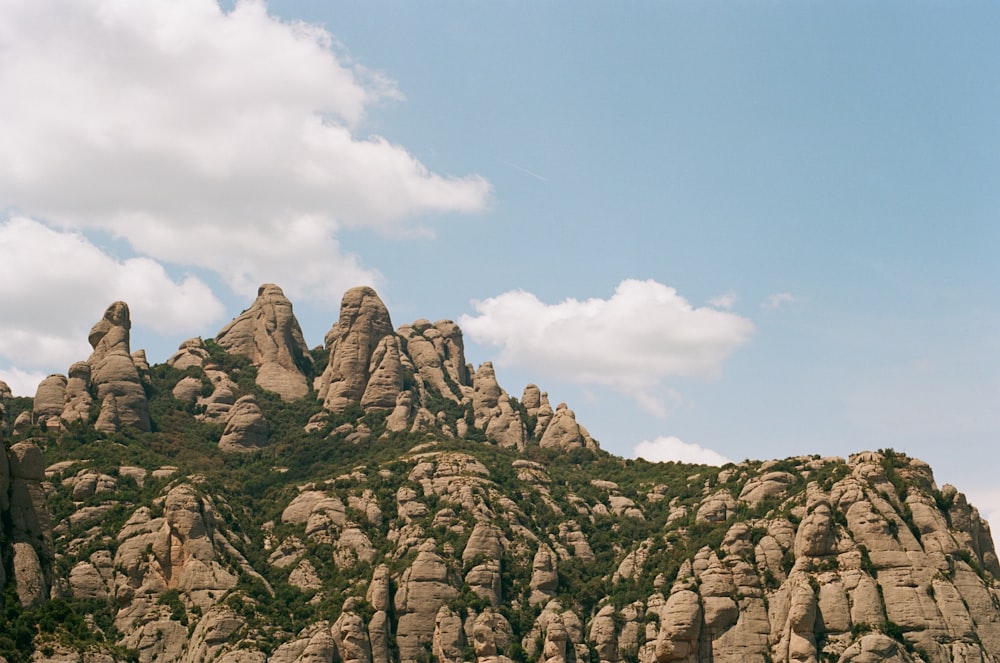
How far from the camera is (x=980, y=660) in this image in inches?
5118

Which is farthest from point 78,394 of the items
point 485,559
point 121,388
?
point 485,559

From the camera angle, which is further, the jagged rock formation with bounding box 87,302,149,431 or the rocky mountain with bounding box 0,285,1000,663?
the jagged rock formation with bounding box 87,302,149,431

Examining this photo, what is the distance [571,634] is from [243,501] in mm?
51232

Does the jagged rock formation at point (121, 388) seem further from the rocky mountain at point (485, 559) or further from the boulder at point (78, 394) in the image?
the rocky mountain at point (485, 559)

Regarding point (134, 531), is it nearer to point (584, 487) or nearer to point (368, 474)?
point (368, 474)

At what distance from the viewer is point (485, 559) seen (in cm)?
15488

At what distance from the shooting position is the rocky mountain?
438ft

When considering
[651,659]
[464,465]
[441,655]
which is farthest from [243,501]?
[651,659]

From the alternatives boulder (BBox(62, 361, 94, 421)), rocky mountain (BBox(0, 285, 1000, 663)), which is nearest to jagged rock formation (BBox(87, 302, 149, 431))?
boulder (BBox(62, 361, 94, 421))

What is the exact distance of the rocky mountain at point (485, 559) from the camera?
133625mm

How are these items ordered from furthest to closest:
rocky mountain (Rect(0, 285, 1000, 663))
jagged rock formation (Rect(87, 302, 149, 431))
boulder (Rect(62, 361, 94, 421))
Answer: jagged rock formation (Rect(87, 302, 149, 431)) → boulder (Rect(62, 361, 94, 421)) → rocky mountain (Rect(0, 285, 1000, 663))

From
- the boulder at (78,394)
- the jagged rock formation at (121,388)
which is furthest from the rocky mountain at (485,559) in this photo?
the jagged rock formation at (121,388)

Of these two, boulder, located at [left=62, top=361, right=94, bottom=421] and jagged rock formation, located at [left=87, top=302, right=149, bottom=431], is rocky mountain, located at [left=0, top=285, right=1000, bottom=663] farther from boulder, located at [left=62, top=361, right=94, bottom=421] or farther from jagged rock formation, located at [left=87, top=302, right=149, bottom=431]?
jagged rock formation, located at [left=87, top=302, right=149, bottom=431]

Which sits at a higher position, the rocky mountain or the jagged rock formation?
the jagged rock formation
